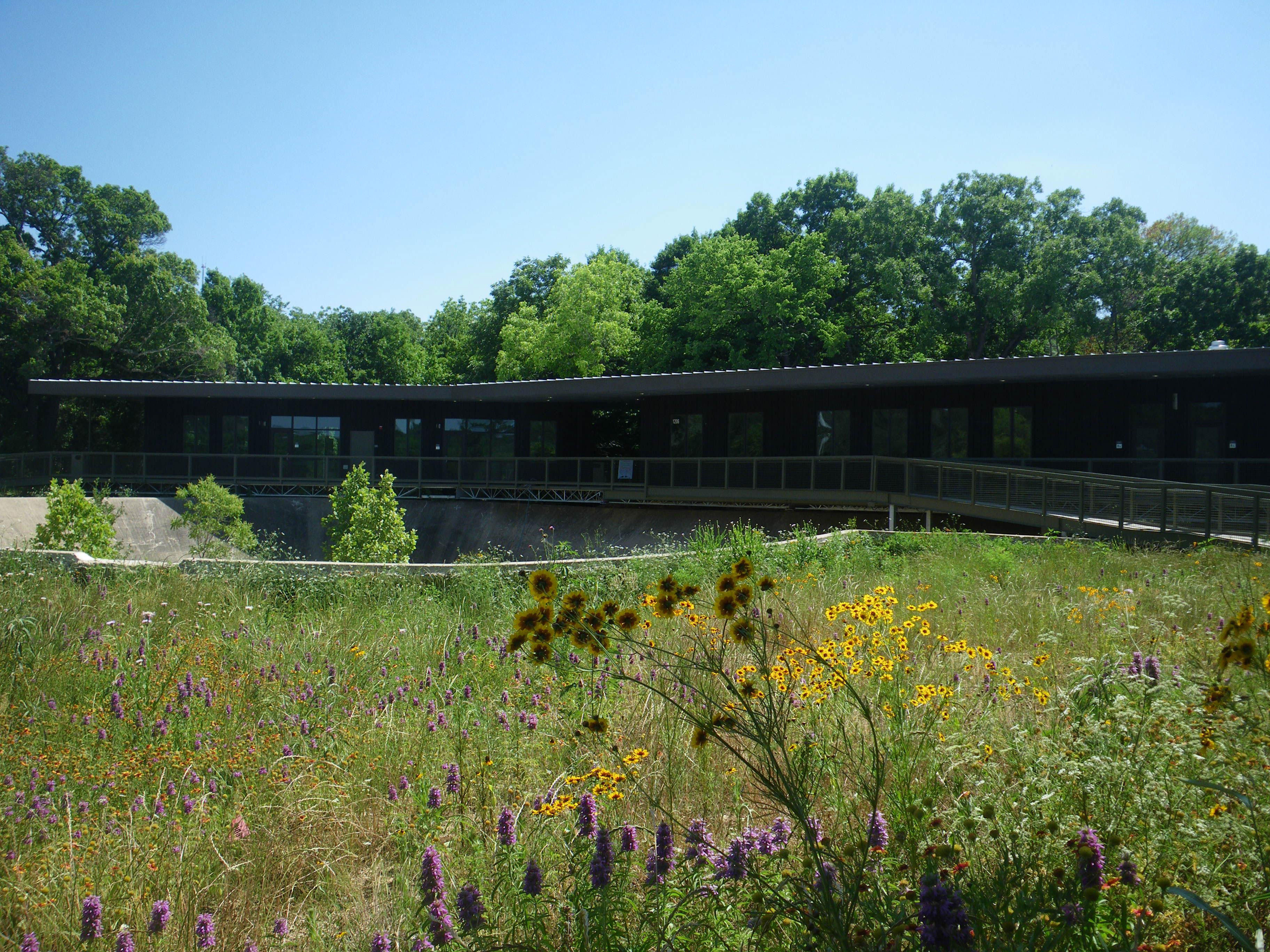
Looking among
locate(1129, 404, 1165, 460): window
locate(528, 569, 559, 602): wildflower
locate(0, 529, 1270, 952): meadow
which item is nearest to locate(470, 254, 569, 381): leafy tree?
locate(1129, 404, 1165, 460): window

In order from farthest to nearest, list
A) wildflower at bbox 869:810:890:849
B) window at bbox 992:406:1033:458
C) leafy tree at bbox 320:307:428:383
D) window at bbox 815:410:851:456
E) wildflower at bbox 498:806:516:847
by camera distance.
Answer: leafy tree at bbox 320:307:428:383 → window at bbox 815:410:851:456 → window at bbox 992:406:1033:458 → wildflower at bbox 498:806:516:847 → wildflower at bbox 869:810:890:849

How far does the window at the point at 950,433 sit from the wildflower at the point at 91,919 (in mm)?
21327

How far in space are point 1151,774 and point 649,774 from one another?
1894 mm

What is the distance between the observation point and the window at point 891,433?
22.5 meters

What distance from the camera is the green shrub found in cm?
1623

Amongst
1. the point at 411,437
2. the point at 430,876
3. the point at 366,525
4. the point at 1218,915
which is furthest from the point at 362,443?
the point at 1218,915

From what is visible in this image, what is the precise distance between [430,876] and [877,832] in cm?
123

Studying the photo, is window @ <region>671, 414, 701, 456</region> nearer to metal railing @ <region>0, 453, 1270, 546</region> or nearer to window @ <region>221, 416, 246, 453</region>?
metal railing @ <region>0, 453, 1270, 546</region>

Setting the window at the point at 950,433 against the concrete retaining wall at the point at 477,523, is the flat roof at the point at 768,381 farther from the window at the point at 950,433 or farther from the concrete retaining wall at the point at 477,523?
the concrete retaining wall at the point at 477,523

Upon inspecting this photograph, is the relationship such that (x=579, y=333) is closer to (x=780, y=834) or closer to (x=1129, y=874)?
(x=780, y=834)

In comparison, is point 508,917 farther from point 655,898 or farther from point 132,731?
point 132,731

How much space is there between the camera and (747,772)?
3.97 meters

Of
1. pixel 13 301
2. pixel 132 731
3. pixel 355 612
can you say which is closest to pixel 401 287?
pixel 13 301

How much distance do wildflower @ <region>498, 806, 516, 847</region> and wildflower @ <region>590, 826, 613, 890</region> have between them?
335 mm
